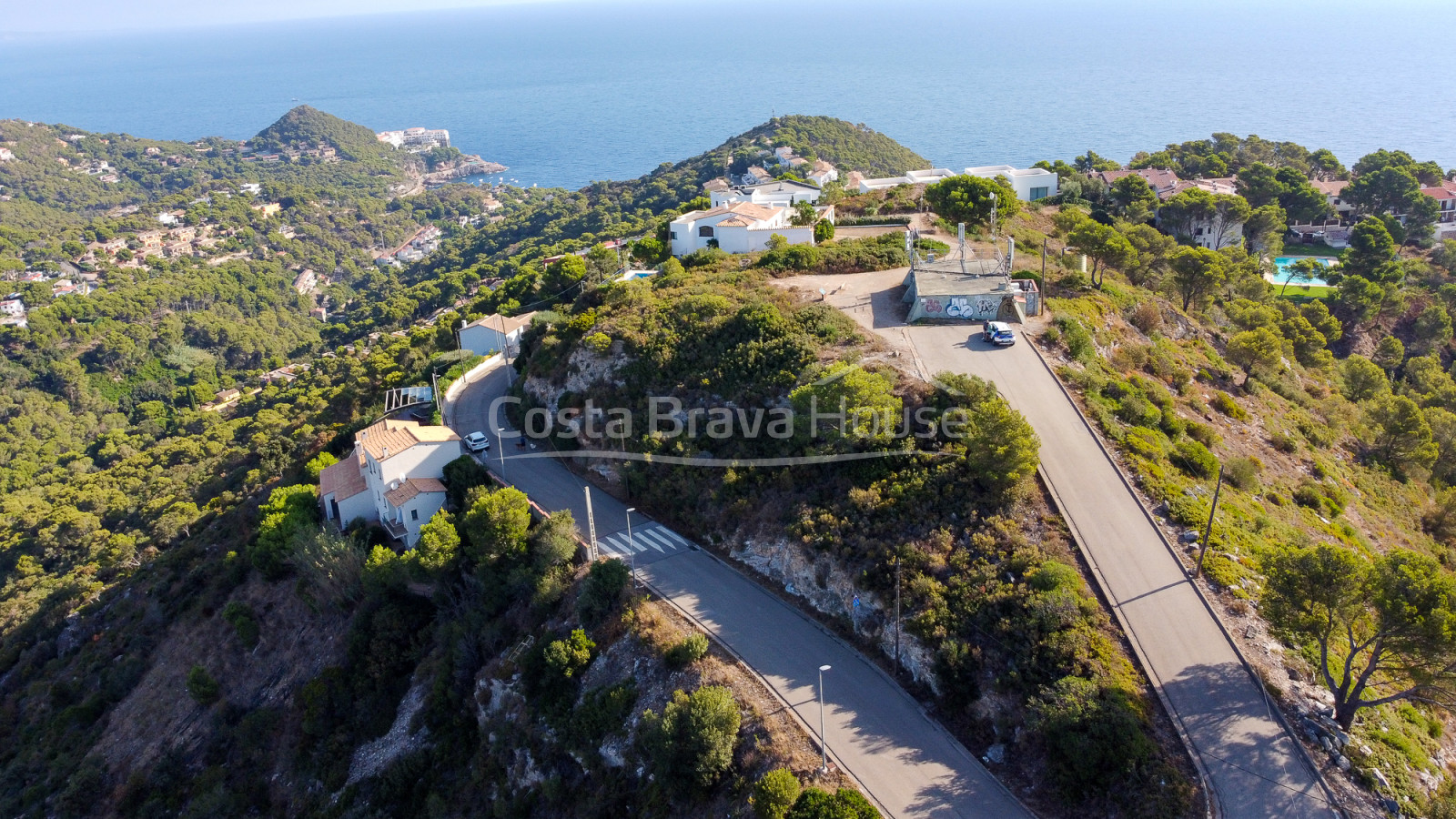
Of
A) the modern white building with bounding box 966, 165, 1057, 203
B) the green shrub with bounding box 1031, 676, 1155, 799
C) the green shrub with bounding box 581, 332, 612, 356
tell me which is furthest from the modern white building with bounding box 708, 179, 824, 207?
the green shrub with bounding box 1031, 676, 1155, 799

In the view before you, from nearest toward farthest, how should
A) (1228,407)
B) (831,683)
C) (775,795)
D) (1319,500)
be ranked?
1. (775,795)
2. (831,683)
3. (1319,500)
4. (1228,407)

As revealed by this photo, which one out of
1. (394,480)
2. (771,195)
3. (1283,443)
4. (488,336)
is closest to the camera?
(394,480)

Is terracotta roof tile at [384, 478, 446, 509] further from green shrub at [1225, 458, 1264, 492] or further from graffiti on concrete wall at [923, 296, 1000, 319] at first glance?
green shrub at [1225, 458, 1264, 492]

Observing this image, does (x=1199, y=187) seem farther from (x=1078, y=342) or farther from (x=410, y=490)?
(x=410, y=490)

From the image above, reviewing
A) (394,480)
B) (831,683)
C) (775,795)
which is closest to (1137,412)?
(831,683)

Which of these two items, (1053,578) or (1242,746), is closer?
(1242,746)

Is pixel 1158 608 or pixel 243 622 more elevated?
pixel 1158 608

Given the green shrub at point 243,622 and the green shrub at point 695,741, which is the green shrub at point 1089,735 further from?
the green shrub at point 243,622
